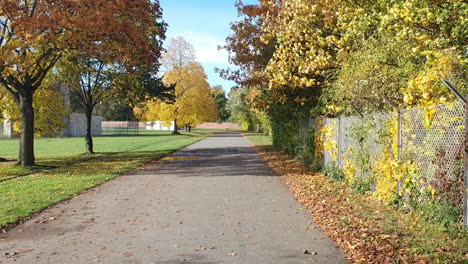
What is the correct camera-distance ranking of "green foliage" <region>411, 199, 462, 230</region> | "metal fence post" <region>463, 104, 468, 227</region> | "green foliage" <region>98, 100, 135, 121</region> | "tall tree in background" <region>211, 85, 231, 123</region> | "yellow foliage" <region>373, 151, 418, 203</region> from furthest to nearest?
1. "tall tree in background" <region>211, 85, 231, 123</region>
2. "green foliage" <region>98, 100, 135, 121</region>
3. "yellow foliage" <region>373, 151, 418, 203</region>
4. "green foliage" <region>411, 199, 462, 230</region>
5. "metal fence post" <region>463, 104, 468, 227</region>

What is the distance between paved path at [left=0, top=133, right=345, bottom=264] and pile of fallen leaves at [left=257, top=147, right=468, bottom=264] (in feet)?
0.90

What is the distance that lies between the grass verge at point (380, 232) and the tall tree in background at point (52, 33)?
9225 mm

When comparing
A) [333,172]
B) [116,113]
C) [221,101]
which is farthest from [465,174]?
[221,101]

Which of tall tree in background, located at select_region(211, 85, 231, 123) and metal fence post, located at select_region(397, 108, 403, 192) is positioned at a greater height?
tall tree in background, located at select_region(211, 85, 231, 123)

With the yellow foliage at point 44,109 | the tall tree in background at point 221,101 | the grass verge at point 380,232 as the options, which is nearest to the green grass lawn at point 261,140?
the yellow foliage at point 44,109

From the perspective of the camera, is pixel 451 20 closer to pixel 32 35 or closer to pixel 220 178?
pixel 220 178

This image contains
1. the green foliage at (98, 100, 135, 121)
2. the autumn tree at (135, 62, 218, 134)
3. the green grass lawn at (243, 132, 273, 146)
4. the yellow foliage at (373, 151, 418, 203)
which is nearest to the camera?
the yellow foliage at (373, 151, 418, 203)

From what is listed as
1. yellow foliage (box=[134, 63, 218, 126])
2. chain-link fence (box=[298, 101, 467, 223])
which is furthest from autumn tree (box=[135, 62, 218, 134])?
chain-link fence (box=[298, 101, 467, 223])

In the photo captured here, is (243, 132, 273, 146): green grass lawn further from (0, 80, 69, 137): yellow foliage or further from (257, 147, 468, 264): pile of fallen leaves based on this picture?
(257, 147, 468, 264): pile of fallen leaves

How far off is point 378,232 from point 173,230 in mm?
2953

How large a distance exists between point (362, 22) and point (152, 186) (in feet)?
21.2

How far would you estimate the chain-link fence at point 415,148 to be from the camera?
5.98 meters

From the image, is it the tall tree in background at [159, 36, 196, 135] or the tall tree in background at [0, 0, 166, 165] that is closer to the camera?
the tall tree in background at [0, 0, 166, 165]

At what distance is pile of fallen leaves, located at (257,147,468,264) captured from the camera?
5.18m
